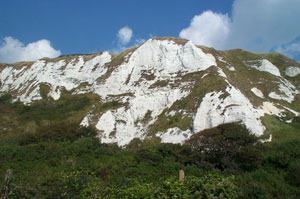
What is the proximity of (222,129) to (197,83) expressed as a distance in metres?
20.5

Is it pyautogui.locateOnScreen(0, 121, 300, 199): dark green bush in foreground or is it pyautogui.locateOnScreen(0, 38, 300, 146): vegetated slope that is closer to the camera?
pyautogui.locateOnScreen(0, 121, 300, 199): dark green bush in foreground

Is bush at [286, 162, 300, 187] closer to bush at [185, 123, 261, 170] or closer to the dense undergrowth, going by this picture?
the dense undergrowth

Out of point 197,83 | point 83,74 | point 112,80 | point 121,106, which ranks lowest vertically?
point 121,106

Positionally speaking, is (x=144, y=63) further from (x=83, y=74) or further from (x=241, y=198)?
(x=241, y=198)

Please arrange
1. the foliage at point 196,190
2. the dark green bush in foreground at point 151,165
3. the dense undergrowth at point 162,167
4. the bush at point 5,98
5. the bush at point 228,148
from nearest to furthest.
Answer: the foliage at point 196,190 → the dense undergrowth at point 162,167 → the dark green bush in foreground at point 151,165 → the bush at point 228,148 → the bush at point 5,98

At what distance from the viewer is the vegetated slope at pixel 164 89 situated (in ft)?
113

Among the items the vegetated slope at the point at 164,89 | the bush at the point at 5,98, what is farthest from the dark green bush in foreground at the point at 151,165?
the bush at the point at 5,98

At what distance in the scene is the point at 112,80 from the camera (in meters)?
53.6

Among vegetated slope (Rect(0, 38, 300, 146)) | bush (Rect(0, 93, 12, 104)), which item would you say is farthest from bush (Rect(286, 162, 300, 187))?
bush (Rect(0, 93, 12, 104))

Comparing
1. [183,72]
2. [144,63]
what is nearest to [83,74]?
[144,63]

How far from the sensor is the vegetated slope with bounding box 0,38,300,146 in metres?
34.6

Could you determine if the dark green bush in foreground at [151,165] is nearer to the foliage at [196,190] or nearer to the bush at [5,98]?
the foliage at [196,190]

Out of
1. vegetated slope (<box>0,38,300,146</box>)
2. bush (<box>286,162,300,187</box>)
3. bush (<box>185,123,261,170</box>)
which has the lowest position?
bush (<box>286,162,300,187</box>)

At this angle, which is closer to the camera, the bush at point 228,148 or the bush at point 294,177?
the bush at point 294,177
